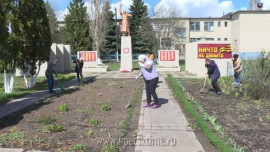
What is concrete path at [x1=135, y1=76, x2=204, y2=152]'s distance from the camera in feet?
16.1

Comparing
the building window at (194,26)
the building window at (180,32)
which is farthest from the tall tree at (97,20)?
the building window at (194,26)

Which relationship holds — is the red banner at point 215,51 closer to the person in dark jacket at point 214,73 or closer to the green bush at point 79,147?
the person in dark jacket at point 214,73

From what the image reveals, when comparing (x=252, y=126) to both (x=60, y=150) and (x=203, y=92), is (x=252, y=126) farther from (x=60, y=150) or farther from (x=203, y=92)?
(x=203, y=92)

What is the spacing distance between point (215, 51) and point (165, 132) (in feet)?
45.4

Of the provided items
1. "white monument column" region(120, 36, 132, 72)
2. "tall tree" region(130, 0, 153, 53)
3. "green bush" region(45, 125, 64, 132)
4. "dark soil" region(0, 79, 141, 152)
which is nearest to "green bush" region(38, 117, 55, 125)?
"dark soil" region(0, 79, 141, 152)

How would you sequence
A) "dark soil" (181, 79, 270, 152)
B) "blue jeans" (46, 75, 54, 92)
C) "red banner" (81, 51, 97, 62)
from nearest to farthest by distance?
"dark soil" (181, 79, 270, 152) → "blue jeans" (46, 75, 54, 92) → "red banner" (81, 51, 97, 62)

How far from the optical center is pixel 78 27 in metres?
39.0

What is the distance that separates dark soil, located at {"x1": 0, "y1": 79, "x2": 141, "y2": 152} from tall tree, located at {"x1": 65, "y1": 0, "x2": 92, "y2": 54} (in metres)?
30.2

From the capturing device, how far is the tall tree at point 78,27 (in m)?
38.8

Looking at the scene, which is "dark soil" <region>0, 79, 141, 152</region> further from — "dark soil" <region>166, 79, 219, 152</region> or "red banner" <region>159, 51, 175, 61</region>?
"red banner" <region>159, 51, 175, 61</region>

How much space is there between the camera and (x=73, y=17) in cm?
3906

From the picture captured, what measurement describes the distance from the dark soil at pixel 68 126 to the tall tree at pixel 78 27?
30.2 meters

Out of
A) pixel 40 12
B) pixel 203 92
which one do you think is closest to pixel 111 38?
pixel 40 12

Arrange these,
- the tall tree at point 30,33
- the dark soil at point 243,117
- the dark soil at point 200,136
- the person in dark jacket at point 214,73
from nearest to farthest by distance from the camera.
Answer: the dark soil at point 200,136, the dark soil at point 243,117, the person in dark jacket at point 214,73, the tall tree at point 30,33
